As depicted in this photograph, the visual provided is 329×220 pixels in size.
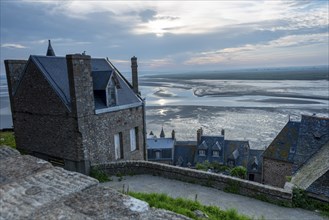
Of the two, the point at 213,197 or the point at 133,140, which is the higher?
the point at 133,140

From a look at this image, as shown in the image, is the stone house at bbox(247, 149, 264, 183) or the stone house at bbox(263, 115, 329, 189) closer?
the stone house at bbox(263, 115, 329, 189)

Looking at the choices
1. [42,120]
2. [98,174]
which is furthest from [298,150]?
[42,120]

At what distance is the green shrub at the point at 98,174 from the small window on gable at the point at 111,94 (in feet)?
12.4

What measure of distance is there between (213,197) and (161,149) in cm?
3360

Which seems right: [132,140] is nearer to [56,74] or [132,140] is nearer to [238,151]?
[56,74]

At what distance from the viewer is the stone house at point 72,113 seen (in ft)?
42.0

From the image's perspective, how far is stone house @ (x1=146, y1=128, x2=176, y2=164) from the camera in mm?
42719

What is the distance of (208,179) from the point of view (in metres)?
10.8

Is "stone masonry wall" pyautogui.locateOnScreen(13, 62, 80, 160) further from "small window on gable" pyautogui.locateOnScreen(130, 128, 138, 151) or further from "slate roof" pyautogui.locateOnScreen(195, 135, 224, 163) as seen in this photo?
"slate roof" pyautogui.locateOnScreen(195, 135, 224, 163)

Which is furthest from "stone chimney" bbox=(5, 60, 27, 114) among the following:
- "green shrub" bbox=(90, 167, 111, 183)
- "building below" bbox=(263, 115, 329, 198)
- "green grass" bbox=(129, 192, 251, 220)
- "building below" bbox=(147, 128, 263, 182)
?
"building below" bbox=(147, 128, 263, 182)

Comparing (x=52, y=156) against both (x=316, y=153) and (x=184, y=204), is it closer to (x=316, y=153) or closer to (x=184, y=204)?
(x=184, y=204)

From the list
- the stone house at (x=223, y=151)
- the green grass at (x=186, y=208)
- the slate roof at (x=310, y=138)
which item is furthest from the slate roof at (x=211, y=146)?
the green grass at (x=186, y=208)

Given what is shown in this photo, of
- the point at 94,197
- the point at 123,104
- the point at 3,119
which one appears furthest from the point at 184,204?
the point at 3,119

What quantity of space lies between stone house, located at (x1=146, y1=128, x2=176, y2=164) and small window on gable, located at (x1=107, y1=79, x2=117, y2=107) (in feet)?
93.2
